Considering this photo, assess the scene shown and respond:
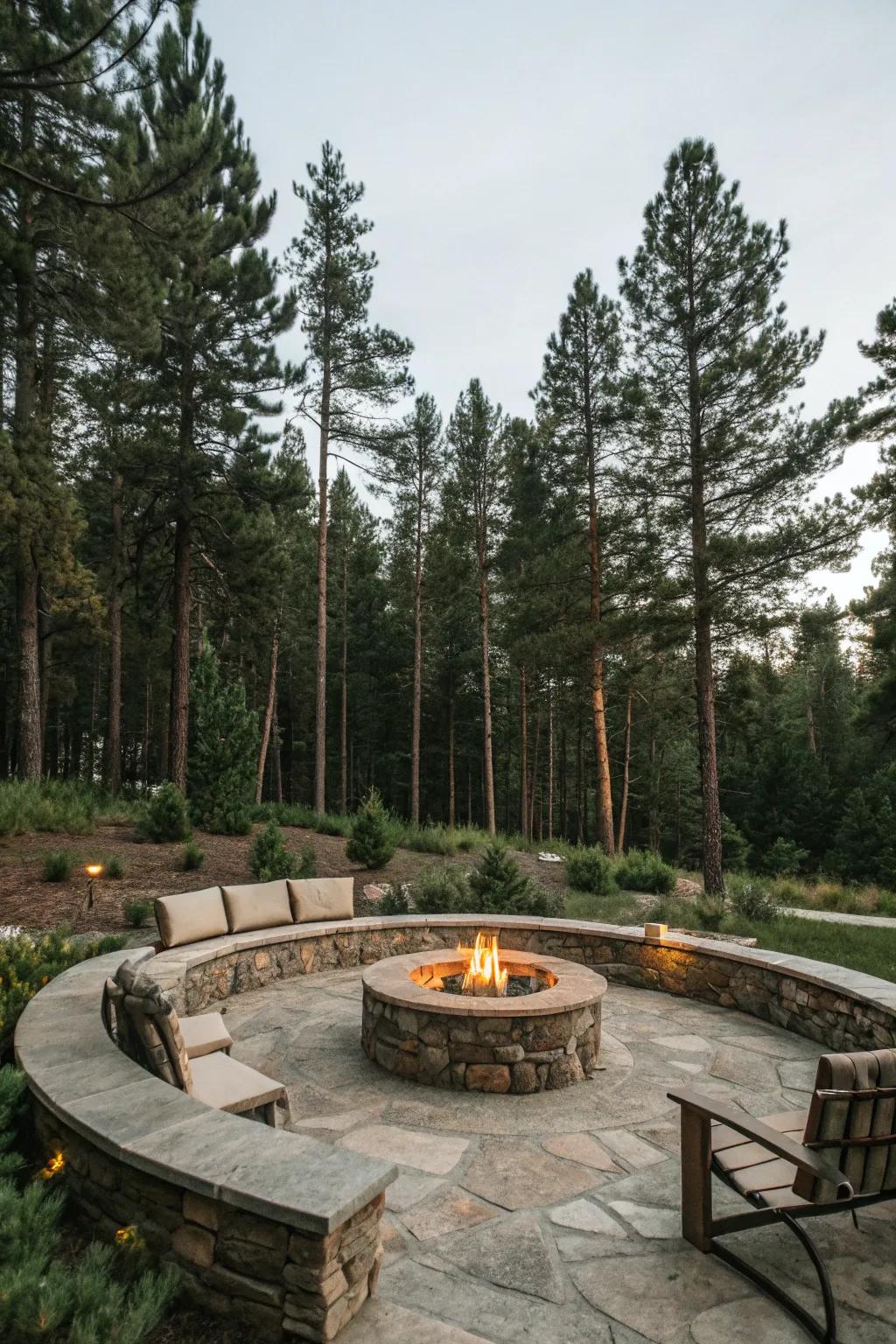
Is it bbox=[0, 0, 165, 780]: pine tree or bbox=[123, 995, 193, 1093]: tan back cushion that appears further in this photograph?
bbox=[0, 0, 165, 780]: pine tree

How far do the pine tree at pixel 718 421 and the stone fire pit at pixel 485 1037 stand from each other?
7.89m

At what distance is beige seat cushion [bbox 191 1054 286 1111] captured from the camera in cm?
319

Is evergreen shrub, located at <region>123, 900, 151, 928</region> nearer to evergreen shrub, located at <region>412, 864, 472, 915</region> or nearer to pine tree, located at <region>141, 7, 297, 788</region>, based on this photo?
evergreen shrub, located at <region>412, 864, 472, 915</region>

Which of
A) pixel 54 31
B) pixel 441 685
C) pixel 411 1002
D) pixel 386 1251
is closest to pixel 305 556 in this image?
pixel 441 685

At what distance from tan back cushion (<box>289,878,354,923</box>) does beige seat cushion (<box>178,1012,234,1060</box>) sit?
2861 millimetres

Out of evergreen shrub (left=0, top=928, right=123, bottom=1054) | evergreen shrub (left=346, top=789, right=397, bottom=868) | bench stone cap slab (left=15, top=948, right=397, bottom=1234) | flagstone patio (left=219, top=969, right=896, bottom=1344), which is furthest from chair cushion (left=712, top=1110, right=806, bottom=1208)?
evergreen shrub (left=346, top=789, right=397, bottom=868)

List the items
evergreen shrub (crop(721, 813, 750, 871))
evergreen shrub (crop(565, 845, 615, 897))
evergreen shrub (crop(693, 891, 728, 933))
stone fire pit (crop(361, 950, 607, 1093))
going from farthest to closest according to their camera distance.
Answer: evergreen shrub (crop(721, 813, 750, 871)) → evergreen shrub (crop(565, 845, 615, 897)) → evergreen shrub (crop(693, 891, 728, 933)) → stone fire pit (crop(361, 950, 607, 1093))

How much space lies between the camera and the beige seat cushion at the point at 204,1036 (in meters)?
3.79

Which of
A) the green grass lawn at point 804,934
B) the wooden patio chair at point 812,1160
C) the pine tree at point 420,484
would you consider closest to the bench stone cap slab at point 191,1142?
the wooden patio chair at point 812,1160

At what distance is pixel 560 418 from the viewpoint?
53.4ft

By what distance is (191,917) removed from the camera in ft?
19.7

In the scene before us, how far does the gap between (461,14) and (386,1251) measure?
10447 mm

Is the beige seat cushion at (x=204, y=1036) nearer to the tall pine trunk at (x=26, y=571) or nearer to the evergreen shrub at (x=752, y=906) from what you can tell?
the evergreen shrub at (x=752, y=906)

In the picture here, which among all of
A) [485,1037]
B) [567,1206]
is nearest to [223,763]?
[485,1037]
